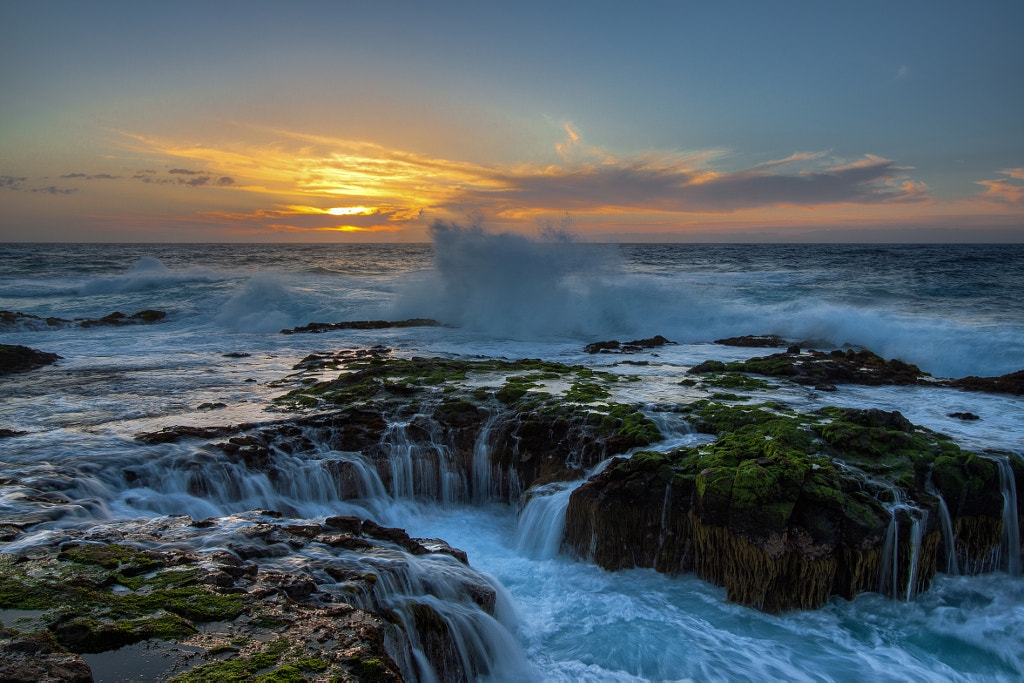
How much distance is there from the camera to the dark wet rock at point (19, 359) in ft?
37.4

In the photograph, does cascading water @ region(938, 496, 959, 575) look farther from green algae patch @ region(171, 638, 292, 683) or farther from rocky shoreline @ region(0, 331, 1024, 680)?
green algae patch @ region(171, 638, 292, 683)

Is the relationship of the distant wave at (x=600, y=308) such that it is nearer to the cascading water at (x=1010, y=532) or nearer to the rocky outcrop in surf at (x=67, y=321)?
the rocky outcrop in surf at (x=67, y=321)

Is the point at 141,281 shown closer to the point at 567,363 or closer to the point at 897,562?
the point at 567,363

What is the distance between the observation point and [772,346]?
50.0ft

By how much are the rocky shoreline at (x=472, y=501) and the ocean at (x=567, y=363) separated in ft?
0.85

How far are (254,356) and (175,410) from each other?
18.0 feet

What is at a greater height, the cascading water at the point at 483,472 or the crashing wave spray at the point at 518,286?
the crashing wave spray at the point at 518,286

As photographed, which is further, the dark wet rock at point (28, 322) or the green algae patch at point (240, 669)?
the dark wet rock at point (28, 322)

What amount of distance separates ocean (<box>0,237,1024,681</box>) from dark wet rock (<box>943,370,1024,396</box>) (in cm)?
74

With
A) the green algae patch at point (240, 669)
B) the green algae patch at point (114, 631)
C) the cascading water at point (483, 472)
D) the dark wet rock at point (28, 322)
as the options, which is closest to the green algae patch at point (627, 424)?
the cascading water at point (483, 472)

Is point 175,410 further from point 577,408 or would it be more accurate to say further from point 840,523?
point 840,523

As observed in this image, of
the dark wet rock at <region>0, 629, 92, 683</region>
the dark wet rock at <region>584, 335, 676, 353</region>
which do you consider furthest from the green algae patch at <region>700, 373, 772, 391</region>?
the dark wet rock at <region>0, 629, 92, 683</region>

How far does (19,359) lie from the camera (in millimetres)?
11828

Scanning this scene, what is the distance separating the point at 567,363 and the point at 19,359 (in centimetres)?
1217
